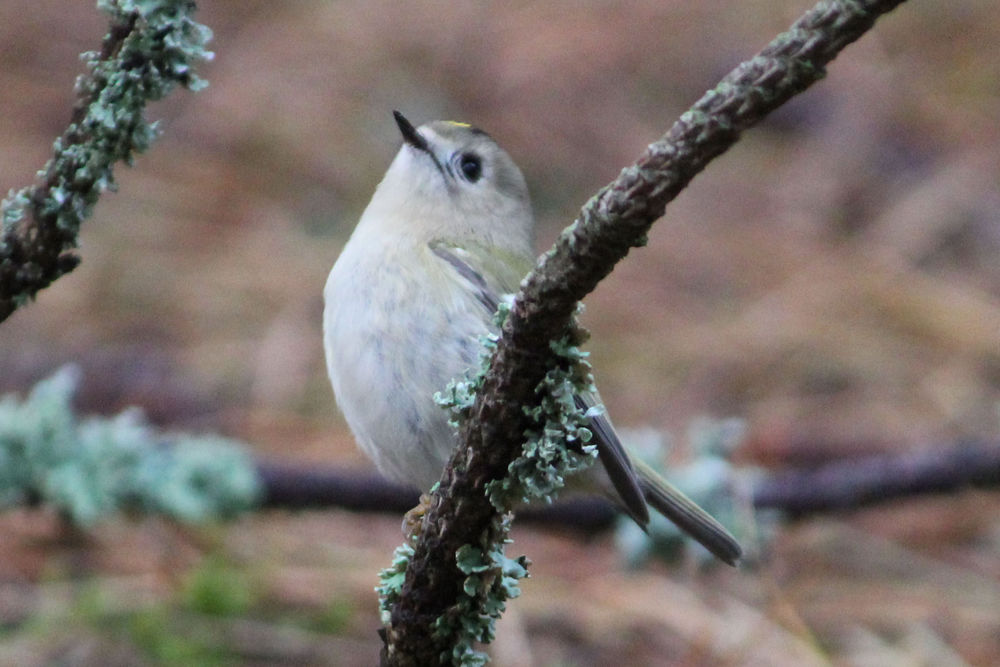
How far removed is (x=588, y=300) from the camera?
163 inches

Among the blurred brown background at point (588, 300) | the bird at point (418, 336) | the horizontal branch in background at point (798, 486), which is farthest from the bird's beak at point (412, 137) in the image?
the blurred brown background at point (588, 300)

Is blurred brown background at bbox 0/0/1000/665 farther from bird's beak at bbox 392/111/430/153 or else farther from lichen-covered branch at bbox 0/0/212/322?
lichen-covered branch at bbox 0/0/212/322

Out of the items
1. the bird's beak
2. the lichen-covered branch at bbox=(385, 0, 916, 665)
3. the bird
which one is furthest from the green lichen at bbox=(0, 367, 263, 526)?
the lichen-covered branch at bbox=(385, 0, 916, 665)

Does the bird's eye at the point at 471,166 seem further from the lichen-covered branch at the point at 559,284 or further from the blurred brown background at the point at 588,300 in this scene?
the lichen-covered branch at the point at 559,284

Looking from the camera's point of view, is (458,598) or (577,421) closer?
(577,421)

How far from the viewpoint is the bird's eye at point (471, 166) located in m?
2.45

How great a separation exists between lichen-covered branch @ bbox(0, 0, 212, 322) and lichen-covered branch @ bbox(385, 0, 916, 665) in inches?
17.1

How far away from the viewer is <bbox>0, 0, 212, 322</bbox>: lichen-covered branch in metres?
1.11

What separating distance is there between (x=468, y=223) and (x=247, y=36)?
2926 millimetres

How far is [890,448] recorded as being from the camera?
123 inches

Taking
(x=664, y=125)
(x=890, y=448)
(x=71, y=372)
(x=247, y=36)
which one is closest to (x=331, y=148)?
(x=247, y=36)

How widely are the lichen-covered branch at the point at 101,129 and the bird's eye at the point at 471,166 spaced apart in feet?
4.31

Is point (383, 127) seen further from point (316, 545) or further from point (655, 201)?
point (655, 201)

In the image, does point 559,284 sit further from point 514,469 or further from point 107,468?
point 107,468
